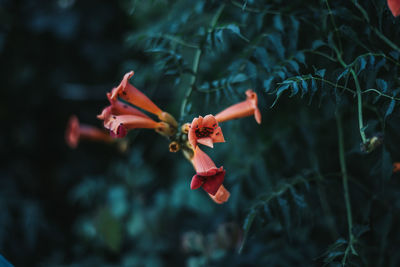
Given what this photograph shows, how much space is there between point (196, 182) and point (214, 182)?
0.07 m

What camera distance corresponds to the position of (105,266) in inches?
125

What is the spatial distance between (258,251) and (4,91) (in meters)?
3.17

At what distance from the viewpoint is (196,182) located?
1328 millimetres

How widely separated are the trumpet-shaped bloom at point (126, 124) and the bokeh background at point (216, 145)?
97 mm

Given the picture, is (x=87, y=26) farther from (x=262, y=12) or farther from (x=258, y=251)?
(x=258, y=251)

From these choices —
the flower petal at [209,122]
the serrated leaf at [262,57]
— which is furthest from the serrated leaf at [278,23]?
the flower petal at [209,122]

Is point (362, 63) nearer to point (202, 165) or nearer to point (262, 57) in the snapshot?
point (262, 57)

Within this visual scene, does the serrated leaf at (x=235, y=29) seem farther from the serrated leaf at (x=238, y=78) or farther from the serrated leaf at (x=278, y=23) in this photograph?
the serrated leaf at (x=278, y=23)

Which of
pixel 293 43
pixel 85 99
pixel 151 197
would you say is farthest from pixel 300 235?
pixel 85 99

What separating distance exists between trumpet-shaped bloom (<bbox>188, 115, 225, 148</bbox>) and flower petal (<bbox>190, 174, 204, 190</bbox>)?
0.13 metres

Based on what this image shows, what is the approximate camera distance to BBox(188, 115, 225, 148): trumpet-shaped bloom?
4.31 feet

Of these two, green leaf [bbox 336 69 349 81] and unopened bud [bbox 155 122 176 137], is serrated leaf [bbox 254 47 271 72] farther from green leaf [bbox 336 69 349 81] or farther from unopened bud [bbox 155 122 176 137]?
unopened bud [bbox 155 122 176 137]

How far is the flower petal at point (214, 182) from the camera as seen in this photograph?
1330mm

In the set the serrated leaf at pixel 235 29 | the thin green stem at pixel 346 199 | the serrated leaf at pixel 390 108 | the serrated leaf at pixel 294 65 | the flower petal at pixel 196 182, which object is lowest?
the thin green stem at pixel 346 199
